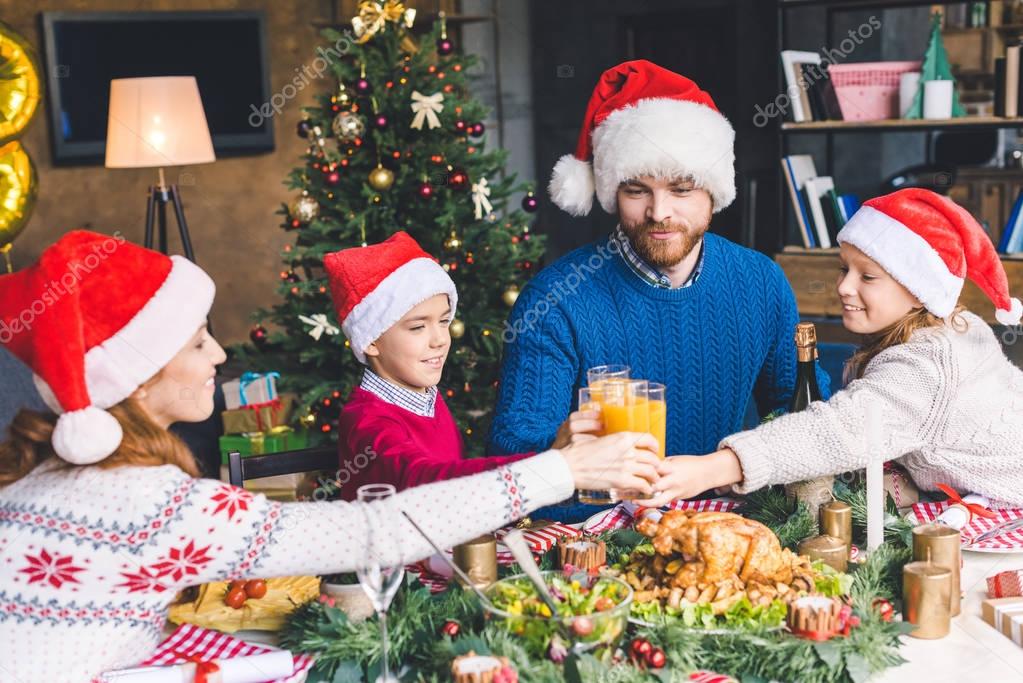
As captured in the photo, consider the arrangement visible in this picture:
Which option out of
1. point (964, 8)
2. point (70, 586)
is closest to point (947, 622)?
point (70, 586)

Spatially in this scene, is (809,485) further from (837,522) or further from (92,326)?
(92,326)

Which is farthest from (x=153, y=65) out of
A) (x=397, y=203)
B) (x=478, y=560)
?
(x=478, y=560)

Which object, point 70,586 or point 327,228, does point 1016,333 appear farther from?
point 70,586

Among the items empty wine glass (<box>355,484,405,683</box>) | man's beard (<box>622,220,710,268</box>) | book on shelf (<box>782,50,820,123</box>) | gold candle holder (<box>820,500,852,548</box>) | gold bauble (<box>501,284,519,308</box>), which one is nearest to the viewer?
empty wine glass (<box>355,484,405,683</box>)

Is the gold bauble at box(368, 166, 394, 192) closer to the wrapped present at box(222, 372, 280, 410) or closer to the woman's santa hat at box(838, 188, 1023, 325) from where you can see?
the wrapped present at box(222, 372, 280, 410)

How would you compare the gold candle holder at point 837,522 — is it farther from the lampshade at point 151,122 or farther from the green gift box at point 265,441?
the lampshade at point 151,122

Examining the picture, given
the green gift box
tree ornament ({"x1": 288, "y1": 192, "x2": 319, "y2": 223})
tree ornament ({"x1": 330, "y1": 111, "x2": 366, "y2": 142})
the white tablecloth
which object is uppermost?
tree ornament ({"x1": 330, "y1": 111, "x2": 366, "y2": 142})

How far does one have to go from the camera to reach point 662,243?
2213 mm

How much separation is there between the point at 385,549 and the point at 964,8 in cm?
809

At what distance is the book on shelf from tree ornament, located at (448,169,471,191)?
1.45 metres

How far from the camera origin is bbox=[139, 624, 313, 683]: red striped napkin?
54.2 inches

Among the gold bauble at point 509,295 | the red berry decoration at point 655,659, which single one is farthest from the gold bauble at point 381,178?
the red berry decoration at point 655,659

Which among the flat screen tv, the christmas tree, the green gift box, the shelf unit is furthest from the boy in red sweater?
the flat screen tv

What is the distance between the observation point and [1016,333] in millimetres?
3281
